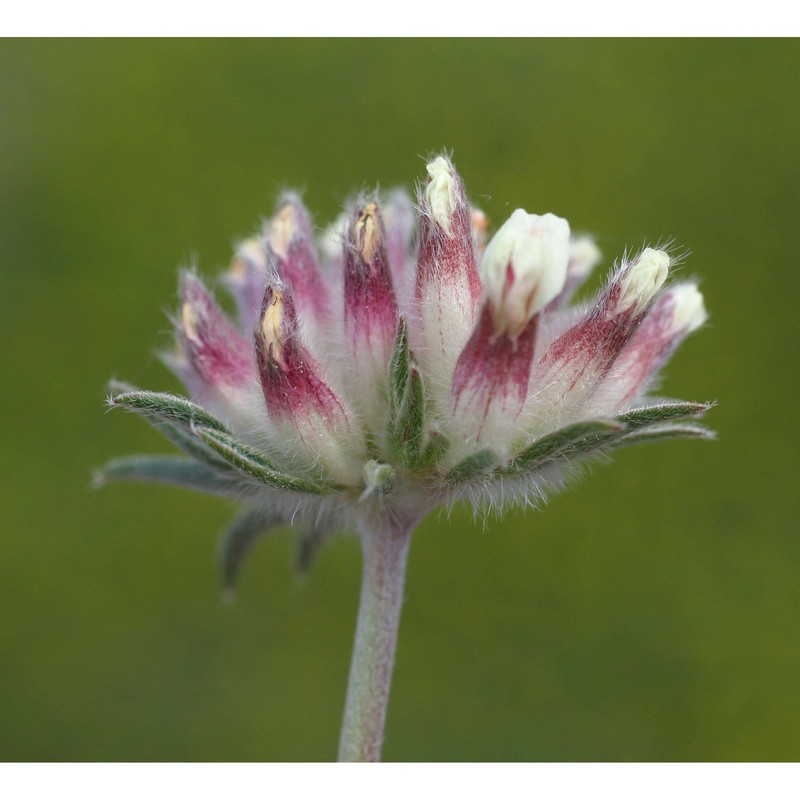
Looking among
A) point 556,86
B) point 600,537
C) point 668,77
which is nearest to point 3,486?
point 600,537

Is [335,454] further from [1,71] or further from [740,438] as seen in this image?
[1,71]

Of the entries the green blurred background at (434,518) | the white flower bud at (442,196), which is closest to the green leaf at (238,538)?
the white flower bud at (442,196)

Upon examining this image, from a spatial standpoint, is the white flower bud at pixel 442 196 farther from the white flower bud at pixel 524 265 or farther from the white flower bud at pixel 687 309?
the white flower bud at pixel 687 309

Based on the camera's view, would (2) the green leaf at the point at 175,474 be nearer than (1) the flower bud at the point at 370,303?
No

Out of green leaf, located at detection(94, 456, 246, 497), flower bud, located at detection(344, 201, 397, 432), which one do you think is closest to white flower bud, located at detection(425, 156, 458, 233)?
flower bud, located at detection(344, 201, 397, 432)

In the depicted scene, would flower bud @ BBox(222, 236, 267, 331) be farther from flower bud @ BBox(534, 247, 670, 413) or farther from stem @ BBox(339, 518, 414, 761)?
flower bud @ BBox(534, 247, 670, 413)

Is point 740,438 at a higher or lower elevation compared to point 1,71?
lower

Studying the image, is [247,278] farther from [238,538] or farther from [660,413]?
[660,413]
